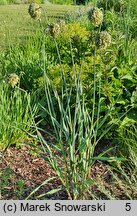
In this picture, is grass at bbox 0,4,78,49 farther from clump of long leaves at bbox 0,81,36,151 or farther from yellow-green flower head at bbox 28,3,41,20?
yellow-green flower head at bbox 28,3,41,20

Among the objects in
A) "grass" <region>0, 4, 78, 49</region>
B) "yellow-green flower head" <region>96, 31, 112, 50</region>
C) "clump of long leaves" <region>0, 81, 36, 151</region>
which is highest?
"yellow-green flower head" <region>96, 31, 112, 50</region>

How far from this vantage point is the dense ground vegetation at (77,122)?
2576 mm

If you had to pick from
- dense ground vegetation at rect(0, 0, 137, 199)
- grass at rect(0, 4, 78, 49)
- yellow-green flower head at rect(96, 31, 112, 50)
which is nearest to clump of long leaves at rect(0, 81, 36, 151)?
dense ground vegetation at rect(0, 0, 137, 199)

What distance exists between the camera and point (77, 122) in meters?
3.50

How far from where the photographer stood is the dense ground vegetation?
2.58m

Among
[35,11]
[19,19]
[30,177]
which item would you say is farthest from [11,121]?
[19,19]

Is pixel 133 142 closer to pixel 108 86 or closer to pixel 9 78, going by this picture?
pixel 108 86

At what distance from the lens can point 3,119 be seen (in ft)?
10.6

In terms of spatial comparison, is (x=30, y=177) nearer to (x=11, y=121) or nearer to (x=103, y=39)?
(x=11, y=121)

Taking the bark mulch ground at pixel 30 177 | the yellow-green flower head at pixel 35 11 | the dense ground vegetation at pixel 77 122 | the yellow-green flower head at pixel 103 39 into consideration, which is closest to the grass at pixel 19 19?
the dense ground vegetation at pixel 77 122

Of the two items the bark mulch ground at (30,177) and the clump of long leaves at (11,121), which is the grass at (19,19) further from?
the bark mulch ground at (30,177)

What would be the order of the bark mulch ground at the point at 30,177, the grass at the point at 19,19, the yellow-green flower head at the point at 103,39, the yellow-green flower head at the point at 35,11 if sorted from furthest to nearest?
the grass at the point at 19,19, the bark mulch ground at the point at 30,177, the yellow-green flower head at the point at 35,11, the yellow-green flower head at the point at 103,39

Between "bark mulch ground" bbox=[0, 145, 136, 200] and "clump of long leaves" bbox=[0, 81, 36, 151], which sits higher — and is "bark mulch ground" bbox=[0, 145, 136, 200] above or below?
below

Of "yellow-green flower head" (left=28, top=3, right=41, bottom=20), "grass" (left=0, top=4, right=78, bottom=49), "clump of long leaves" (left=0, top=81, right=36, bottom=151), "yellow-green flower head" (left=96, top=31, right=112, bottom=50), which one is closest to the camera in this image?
"yellow-green flower head" (left=96, top=31, right=112, bottom=50)
